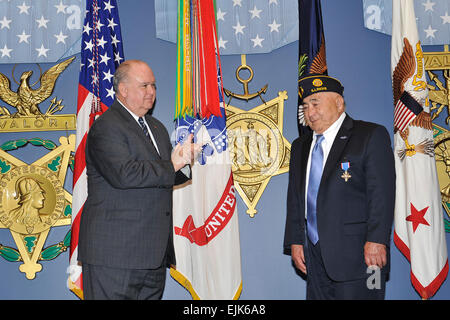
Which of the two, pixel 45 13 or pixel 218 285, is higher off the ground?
pixel 45 13

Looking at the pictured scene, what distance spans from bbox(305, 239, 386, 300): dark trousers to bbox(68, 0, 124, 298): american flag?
5.85 feet

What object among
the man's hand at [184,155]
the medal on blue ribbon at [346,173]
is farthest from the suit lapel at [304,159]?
the man's hand at [184,155]

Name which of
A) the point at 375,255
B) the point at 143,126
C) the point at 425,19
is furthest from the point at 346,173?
the point at 425,19

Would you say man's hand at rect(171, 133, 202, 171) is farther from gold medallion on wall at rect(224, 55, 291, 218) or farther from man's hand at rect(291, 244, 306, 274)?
Result: gold medallion on wall at rect(224, 55, 291, 218)

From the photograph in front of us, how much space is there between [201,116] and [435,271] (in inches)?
78.2

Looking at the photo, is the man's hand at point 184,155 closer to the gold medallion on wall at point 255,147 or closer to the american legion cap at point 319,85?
the american legion cap at point 319,85

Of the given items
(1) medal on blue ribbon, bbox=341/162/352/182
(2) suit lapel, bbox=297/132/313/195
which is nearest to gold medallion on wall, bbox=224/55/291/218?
(2) suit lapel, bbox=297/132/313/195

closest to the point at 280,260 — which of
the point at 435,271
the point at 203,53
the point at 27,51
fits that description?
the point at 435,271

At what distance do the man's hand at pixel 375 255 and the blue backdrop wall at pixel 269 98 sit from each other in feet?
5.20

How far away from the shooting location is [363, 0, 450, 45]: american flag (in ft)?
13.4

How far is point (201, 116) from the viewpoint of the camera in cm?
370

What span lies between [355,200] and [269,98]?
1.71 meters

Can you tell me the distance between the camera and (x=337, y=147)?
265 cm

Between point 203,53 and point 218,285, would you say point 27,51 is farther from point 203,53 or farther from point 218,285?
point 218,285
